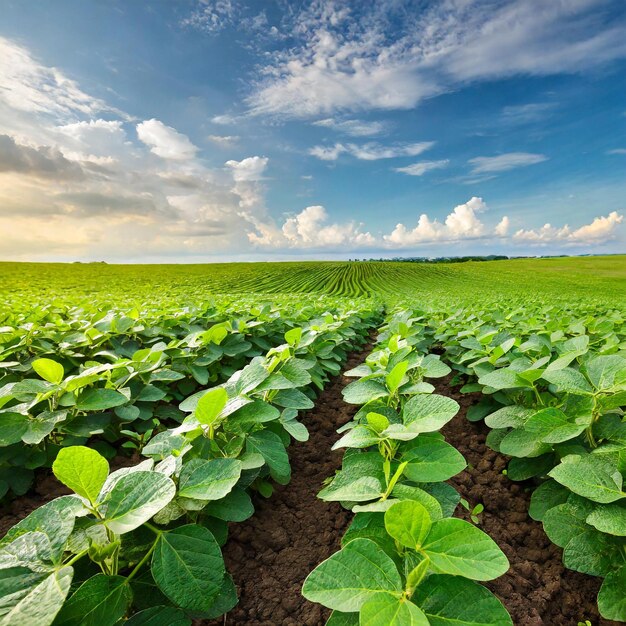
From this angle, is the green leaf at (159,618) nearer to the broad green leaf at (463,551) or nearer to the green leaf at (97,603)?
the green leaf at (97,603)

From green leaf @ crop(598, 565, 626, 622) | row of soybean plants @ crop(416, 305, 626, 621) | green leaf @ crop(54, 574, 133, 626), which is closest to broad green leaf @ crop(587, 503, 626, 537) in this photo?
row of soybean plants @ crop(416, 305, 626, 621)

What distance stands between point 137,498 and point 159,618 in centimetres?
34

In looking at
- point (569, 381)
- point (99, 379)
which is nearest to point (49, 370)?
point (99, 379)

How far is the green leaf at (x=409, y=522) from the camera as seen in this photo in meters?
0.85

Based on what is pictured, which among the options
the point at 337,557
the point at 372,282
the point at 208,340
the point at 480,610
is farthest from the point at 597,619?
the point at 372,282

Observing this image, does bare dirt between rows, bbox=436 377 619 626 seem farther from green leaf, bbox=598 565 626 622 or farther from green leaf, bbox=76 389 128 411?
green leaf, bbox=76 389 128 411

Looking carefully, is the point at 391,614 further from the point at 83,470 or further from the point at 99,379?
the point at 99,379

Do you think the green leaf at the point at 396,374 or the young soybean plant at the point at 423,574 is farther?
the green leaf at the point at 396,374

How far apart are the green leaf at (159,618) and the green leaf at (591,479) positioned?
1.21 metres

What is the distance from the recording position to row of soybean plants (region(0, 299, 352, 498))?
5.72 feet

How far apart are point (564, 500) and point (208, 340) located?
230cm

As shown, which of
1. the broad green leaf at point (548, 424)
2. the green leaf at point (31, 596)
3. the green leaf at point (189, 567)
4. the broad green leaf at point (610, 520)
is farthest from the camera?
the broad green leaf at point (548, 424)

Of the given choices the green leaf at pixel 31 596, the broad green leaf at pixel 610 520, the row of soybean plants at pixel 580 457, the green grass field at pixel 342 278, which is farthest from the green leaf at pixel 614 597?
the green grass field at pixel 342 278

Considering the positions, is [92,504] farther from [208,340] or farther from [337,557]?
[208,340]
